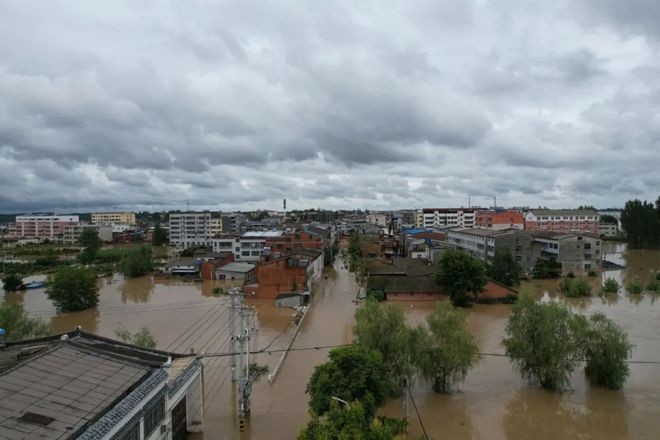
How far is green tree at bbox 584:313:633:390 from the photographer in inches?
598

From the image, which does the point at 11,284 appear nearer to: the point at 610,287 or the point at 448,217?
the point at 610,287

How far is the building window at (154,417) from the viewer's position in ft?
32.7

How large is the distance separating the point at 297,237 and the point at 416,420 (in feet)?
121

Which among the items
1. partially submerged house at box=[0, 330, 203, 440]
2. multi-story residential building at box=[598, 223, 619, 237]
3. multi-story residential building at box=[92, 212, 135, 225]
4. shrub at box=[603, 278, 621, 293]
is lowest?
shrub at box=[603, 278, 621, 293]

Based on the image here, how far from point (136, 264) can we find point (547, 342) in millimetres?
38775

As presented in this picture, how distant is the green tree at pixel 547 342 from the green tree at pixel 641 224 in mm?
53009

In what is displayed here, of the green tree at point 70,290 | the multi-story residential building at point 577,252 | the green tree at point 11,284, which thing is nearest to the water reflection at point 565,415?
the green tree at point 70,290

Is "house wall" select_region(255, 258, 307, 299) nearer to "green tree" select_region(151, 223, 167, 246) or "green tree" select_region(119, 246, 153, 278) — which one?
"green tree" select_region(119, 246, 153, 278)

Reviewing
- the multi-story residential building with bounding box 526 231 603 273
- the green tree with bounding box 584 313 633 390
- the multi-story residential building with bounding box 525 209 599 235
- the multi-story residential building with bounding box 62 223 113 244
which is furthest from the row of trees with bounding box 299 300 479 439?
the multi-story residential building with bounding box 62 223 113 244

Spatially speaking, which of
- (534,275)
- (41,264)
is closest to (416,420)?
(534,275)

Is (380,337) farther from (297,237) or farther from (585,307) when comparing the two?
(297,237)

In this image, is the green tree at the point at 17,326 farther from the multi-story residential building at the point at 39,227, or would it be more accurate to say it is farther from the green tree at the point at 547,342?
the multi-story residential building at the point at 39,227

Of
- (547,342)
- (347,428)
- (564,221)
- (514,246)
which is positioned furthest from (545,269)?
(564,221)

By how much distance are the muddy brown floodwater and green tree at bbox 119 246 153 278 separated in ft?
32.3
